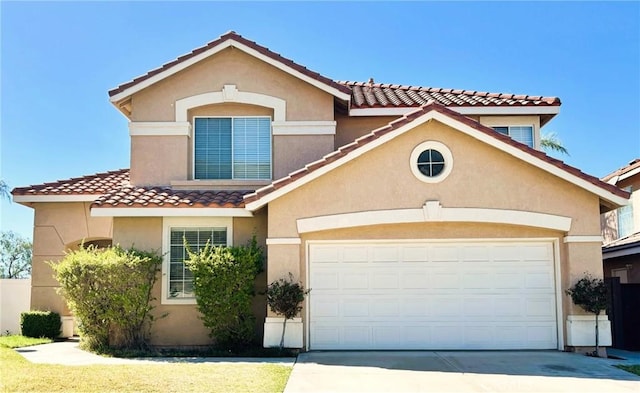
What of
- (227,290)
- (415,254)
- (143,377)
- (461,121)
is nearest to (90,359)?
(143,377)

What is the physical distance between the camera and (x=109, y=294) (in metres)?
14.1

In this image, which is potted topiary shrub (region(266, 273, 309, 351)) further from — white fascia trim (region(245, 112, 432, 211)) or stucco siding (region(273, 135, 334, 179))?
stucco siding (region(273, 135, 334, 179))

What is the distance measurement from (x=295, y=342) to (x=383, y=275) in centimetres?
244

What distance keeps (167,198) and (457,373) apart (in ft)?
25.9

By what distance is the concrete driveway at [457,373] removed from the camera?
10.2 meters

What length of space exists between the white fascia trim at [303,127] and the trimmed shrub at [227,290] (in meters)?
3.85

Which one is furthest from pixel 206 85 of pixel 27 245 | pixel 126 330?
pixel 27 245

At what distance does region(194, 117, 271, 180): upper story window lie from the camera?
1669cm

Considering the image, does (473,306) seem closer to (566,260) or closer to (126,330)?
(566,260)

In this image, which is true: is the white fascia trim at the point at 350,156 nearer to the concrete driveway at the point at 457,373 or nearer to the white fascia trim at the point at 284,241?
the white fascia trim at the point at 284,241

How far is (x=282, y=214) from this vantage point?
45.7 ft

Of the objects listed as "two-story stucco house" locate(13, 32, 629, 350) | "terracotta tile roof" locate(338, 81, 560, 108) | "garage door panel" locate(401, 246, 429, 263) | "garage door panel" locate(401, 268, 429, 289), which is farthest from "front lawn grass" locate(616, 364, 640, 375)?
"terracotta tile roof" locate(338, 81, 560, 108)

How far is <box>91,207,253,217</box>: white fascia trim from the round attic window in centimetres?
400

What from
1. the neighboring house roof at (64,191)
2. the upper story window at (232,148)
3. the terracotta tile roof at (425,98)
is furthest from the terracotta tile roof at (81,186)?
the terracotta tile roof at (425,98)
